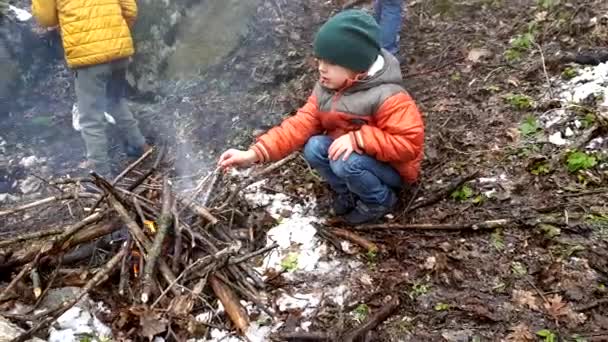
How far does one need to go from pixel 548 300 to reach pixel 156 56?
4.34 metres

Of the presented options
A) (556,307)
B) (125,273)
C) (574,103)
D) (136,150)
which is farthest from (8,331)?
(574,103)

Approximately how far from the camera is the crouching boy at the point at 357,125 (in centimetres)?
301

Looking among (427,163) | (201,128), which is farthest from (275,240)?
(201,128)

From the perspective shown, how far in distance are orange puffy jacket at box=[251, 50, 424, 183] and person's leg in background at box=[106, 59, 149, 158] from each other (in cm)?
195

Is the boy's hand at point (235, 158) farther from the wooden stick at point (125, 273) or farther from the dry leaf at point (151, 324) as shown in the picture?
the dry leaf at point (151, 324)

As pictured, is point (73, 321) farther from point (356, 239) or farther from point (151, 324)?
point (356, 239)

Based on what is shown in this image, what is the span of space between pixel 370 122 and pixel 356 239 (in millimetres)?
701

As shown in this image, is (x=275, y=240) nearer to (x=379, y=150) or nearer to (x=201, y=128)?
(x=379, y=150)

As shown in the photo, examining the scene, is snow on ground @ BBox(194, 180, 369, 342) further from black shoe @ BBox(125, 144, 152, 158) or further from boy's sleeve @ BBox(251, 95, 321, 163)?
black shoe @ BBox(125, 144, 152, 158)

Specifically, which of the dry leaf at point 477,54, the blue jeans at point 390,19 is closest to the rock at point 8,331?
the blue jeans at point 390,19

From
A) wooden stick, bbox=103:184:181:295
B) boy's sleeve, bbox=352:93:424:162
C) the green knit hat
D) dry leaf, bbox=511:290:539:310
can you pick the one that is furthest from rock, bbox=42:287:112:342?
dry leaf, bbox=511:290:539:310

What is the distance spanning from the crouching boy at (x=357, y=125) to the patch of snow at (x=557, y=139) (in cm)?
101

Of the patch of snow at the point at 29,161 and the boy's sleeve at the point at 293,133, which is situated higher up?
the boy's sleeve at the point at 293,133

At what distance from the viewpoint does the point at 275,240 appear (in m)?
3.39
